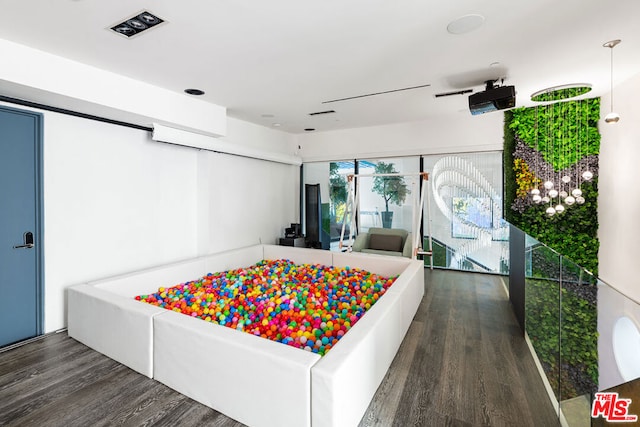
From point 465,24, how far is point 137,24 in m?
2.48

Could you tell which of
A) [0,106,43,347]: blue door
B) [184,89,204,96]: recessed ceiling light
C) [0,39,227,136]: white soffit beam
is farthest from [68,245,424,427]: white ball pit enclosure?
[184,89,204,96]: recessed ceiling light

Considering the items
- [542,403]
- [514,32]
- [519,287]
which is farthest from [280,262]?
[514,32]

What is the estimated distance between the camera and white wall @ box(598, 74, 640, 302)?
3.51 metres

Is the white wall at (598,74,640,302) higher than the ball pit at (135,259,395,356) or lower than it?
higher

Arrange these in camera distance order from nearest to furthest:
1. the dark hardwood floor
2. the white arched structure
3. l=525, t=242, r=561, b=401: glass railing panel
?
1. the dark hardwood floor
2. l=525, t=242, r=561, b=401: glass railing panel
3. the white arched structure

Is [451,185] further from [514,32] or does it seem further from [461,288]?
[514,32]

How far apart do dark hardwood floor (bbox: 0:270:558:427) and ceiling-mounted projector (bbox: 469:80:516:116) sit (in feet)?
7.97

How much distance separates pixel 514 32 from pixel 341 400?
297 centimetres

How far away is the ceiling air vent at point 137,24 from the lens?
84.1 inches

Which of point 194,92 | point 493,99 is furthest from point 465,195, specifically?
point 194,92

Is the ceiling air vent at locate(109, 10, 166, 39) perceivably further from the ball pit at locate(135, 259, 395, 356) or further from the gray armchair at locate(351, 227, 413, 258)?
the gray armchair at locate(351, 227, 413, 258)

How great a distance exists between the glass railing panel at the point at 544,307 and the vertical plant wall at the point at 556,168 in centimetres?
244

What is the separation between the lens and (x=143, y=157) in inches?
153

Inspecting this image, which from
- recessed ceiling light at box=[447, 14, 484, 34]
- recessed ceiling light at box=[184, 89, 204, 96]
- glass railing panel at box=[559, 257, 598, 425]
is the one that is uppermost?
recessed ceiling light at box=[184, 89, 204, 96]
